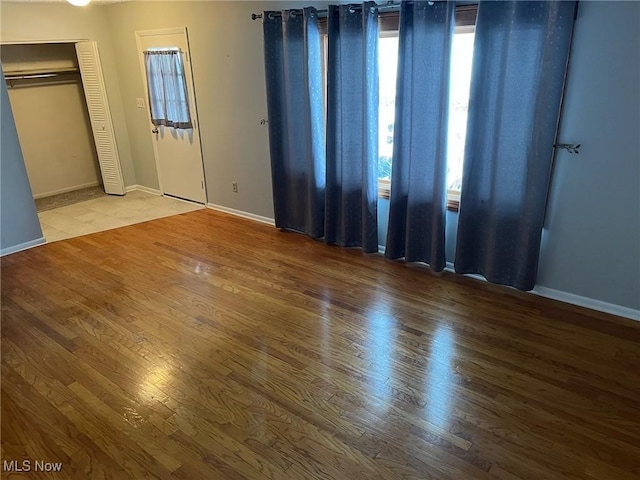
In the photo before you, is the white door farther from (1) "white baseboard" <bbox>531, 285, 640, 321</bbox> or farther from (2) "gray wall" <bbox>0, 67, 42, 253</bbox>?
(1) "white baseboard" <bbox>531, 285, 640, 321</bbox>

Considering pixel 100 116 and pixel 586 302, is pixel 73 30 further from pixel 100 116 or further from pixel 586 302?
pixel 586 302

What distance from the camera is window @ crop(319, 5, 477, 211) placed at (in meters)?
3.21

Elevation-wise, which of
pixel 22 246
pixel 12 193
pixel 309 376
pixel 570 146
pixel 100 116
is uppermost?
pixel 100 116

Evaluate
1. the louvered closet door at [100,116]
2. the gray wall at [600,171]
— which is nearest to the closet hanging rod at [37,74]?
the louvered closet door at [100,116]

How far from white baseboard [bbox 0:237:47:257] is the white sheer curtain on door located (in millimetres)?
1947

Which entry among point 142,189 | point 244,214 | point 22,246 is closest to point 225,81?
point 244,214

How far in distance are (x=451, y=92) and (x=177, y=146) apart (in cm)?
353

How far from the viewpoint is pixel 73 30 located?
17.7 ft

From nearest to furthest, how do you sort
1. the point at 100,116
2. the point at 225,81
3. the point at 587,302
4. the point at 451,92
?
the point at 587,302 < the point at 451,92 < the point at 225,81 < the point at 100,116

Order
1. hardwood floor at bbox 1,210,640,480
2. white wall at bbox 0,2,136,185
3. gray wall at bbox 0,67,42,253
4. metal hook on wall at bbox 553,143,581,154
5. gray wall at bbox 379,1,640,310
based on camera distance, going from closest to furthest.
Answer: hardwood floor at bbox 1,210,640,480 < gray wall at bbox 379,1,640,310 < metal hook on wall at bbox 553,143,581,154 < gray wall at bbox 0,67,42,253 < white wall at bbox 0,2,136,185

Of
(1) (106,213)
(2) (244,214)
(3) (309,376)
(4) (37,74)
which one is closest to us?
(3) (309,376)

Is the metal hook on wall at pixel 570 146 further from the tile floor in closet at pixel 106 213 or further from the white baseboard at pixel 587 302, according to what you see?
the tile floor in closet at pixel 106 213

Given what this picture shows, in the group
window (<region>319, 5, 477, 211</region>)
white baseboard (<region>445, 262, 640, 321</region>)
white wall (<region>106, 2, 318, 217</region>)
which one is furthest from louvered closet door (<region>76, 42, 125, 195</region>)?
white baseboard (<region>445, 262, 640, 321</region>)

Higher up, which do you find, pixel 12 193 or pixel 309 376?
pixel 12 193
